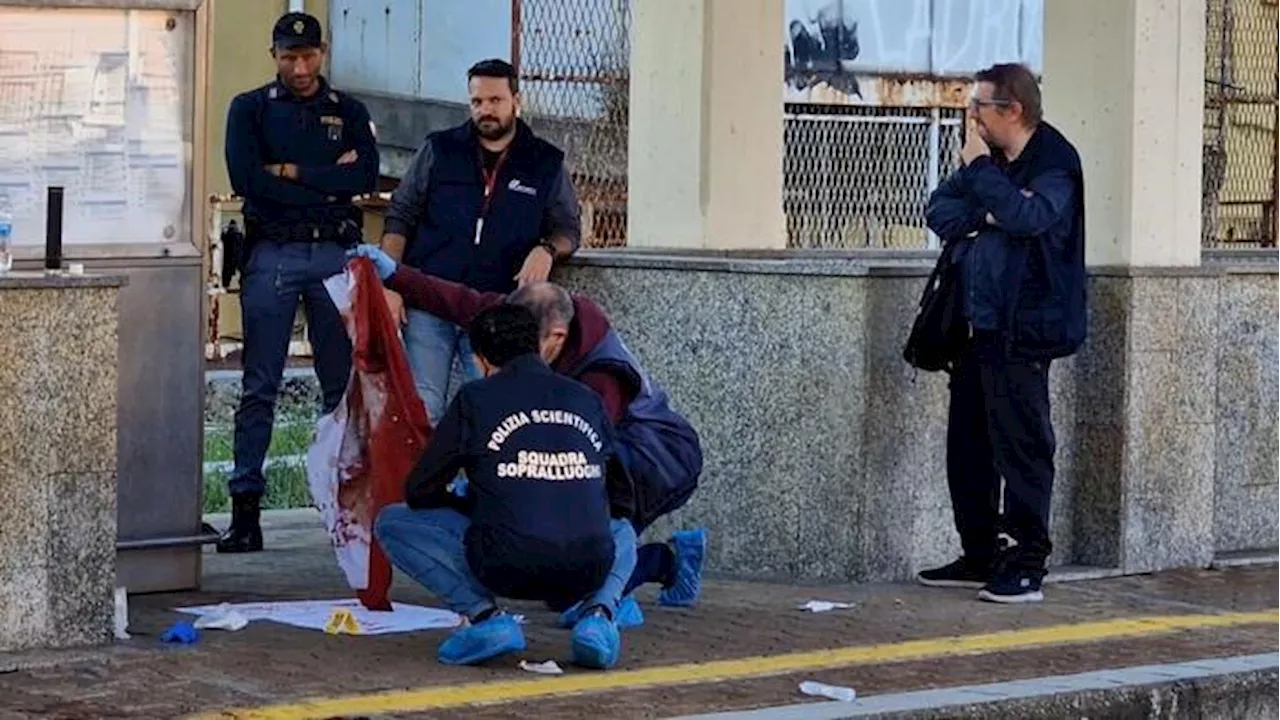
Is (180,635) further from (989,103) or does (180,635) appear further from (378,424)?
(989,103)

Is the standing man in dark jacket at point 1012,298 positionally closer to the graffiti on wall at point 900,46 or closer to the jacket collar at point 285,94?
the jacket collar at point 285,94

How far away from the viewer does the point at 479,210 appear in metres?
9.74

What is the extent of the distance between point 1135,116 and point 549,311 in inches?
114

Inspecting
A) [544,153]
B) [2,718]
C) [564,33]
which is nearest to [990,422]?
[544,153]

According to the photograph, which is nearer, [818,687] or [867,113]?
[818,687]

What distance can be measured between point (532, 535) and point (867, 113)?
11580 mm

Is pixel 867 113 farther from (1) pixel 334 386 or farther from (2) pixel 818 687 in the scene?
(2) pixel 818 687

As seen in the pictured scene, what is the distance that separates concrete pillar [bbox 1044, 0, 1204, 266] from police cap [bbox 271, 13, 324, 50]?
105 inches

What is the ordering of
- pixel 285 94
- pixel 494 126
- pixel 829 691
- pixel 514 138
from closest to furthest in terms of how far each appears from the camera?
1. pixel 829 691
2. pixel 494 126
3. pixel 514 138
4. pixel 285 94

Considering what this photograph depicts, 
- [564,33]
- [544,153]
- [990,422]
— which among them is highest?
[564,33]

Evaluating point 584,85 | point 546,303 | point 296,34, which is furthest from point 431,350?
point 584,85

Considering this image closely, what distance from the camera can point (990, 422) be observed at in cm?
940

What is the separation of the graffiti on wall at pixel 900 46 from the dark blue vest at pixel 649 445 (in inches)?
394

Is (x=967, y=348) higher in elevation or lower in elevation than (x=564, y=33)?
lower
